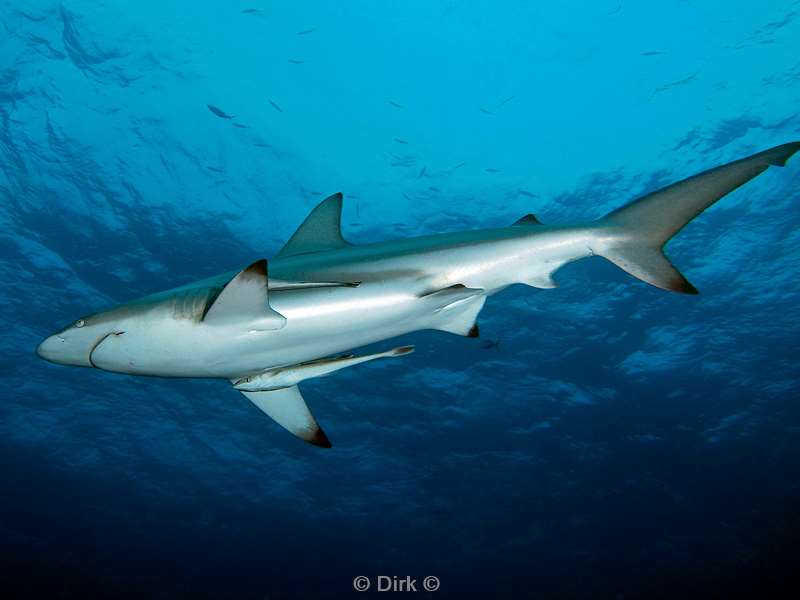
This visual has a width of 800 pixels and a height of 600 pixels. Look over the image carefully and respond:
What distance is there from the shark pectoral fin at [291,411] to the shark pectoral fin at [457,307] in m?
1.36

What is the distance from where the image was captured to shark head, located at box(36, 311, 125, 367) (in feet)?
9.29

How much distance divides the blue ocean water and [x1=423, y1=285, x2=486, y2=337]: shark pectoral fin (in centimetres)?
853

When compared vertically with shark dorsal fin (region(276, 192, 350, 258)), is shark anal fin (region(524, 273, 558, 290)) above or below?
below

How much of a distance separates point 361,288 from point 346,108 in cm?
924

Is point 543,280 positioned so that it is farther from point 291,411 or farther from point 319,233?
point 291,411

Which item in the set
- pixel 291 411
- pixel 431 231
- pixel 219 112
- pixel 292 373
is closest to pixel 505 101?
pixel 431 231

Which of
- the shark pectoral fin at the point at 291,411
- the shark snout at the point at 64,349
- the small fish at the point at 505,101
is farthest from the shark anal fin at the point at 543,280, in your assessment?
the small fish at the point at 505,101

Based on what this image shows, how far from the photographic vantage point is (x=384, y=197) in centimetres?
1252

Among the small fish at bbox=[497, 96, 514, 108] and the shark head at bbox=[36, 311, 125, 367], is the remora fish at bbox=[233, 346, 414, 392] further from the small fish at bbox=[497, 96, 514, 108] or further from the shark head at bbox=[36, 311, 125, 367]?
the small fish at bbox=[497, 96, 514, 108]

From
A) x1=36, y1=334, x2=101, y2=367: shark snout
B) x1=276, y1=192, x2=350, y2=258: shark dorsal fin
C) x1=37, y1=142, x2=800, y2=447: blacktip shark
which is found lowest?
x1=36, y1=334, x2=101, y2=367: shark snout

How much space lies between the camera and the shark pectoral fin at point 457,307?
3273 mm

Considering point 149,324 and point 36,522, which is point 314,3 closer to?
point 149,324

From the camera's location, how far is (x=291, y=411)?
4.12m

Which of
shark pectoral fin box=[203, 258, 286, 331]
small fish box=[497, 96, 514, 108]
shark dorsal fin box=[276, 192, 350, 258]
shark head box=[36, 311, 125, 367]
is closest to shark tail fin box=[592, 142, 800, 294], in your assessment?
shark dorsal fin box=[276, 192, 350, 258]
